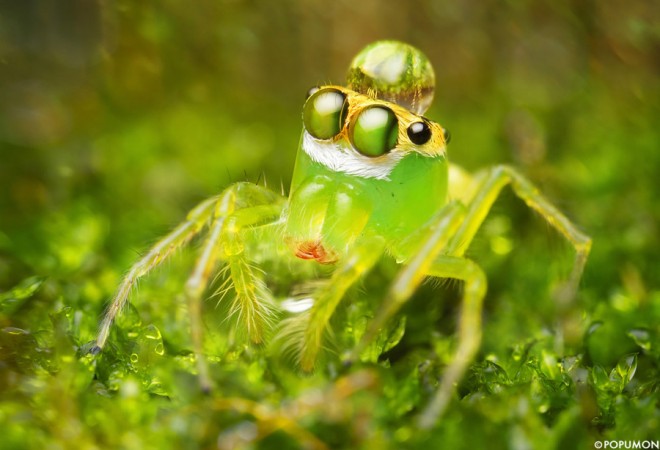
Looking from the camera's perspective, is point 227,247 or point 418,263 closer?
point 418,263

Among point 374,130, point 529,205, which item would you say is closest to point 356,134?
point 374,130

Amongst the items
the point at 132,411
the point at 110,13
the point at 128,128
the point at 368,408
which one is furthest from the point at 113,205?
the point at 368,408

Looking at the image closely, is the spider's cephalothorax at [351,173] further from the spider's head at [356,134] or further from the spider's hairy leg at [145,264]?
the spider's hairy leg at [145,264]

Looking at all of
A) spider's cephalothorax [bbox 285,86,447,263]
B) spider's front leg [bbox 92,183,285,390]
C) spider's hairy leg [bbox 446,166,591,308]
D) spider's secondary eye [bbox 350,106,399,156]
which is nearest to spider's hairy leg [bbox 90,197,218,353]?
→ spider's front leg [bbox 92,183,285,390]

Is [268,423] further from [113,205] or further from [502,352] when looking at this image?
[113,205]

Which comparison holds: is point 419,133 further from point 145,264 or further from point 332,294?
point 145,264

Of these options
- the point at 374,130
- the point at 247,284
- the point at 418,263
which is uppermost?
the point at 374,130

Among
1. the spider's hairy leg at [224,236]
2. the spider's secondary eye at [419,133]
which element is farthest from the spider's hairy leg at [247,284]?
the spider's secondary eye at [419,133]
